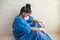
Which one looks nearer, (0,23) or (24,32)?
(24,32)

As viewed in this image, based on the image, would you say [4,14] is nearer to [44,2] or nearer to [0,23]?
[0,23]

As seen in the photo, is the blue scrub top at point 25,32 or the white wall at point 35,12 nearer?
the blue scrub top at point 25,32

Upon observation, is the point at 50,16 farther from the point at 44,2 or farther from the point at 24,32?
the point at 24,32

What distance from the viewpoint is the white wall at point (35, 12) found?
205cm

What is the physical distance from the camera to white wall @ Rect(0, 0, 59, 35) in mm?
2053

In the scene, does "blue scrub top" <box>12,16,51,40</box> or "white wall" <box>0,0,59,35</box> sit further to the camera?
"white wall" <box>0,0,59,35</box>

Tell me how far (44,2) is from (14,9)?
391mm

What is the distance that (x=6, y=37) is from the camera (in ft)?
6.96

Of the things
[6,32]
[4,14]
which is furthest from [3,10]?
[6,32]

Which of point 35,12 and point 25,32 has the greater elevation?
point 35,12

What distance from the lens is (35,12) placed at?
2088 mm

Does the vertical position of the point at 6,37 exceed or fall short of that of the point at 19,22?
it falls short

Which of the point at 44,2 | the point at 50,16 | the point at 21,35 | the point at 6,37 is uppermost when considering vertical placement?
the point at 44,2

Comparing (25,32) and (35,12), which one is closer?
(25,32)
